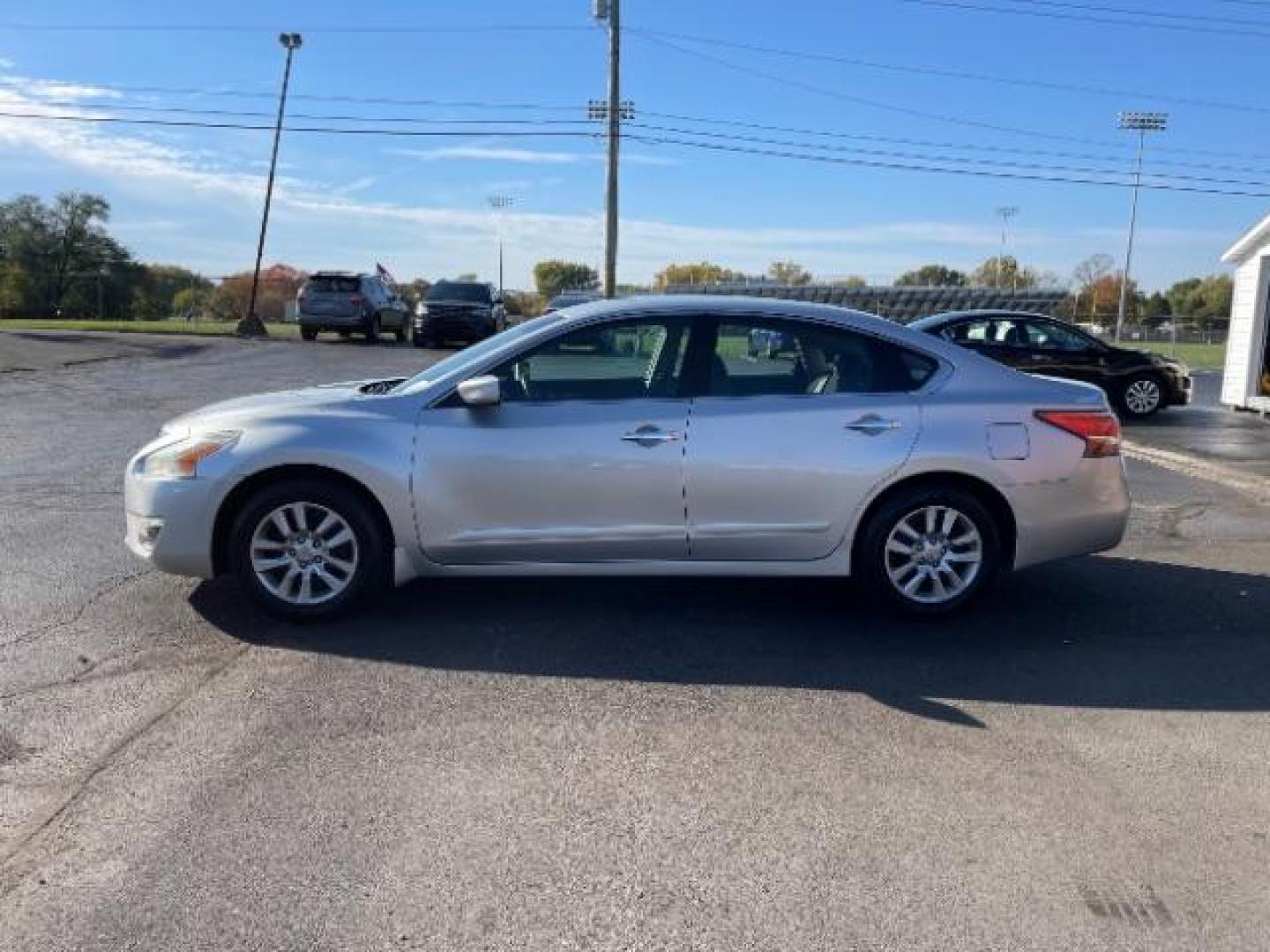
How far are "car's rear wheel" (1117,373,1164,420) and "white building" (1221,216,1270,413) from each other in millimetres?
2228

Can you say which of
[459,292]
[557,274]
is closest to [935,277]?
[557,274]

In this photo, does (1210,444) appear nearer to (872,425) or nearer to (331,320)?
(872,425)

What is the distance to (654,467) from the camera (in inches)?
210

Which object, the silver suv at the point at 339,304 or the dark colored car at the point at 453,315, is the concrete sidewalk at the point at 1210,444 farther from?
the silver suv at the point at 339,304

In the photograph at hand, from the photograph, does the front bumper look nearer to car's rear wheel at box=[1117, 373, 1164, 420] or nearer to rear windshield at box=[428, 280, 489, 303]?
car's rear wheel at box=[1117, 373, 1164, 420]

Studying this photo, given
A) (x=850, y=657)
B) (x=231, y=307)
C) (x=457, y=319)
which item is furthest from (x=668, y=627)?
(x=231, y=307)

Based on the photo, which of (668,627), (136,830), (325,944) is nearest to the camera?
(325,944)

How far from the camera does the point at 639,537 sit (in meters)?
5.39

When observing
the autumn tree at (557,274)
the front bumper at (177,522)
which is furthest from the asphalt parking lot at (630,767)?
the autumn tree at (557,274)

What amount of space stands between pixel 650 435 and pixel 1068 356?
12341 millimetres

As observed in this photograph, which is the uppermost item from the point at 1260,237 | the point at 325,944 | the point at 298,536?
the point at 1260,237

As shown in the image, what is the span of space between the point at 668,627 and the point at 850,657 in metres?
0.91

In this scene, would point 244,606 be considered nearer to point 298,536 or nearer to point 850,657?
point 298,536

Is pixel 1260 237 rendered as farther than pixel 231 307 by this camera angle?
No
